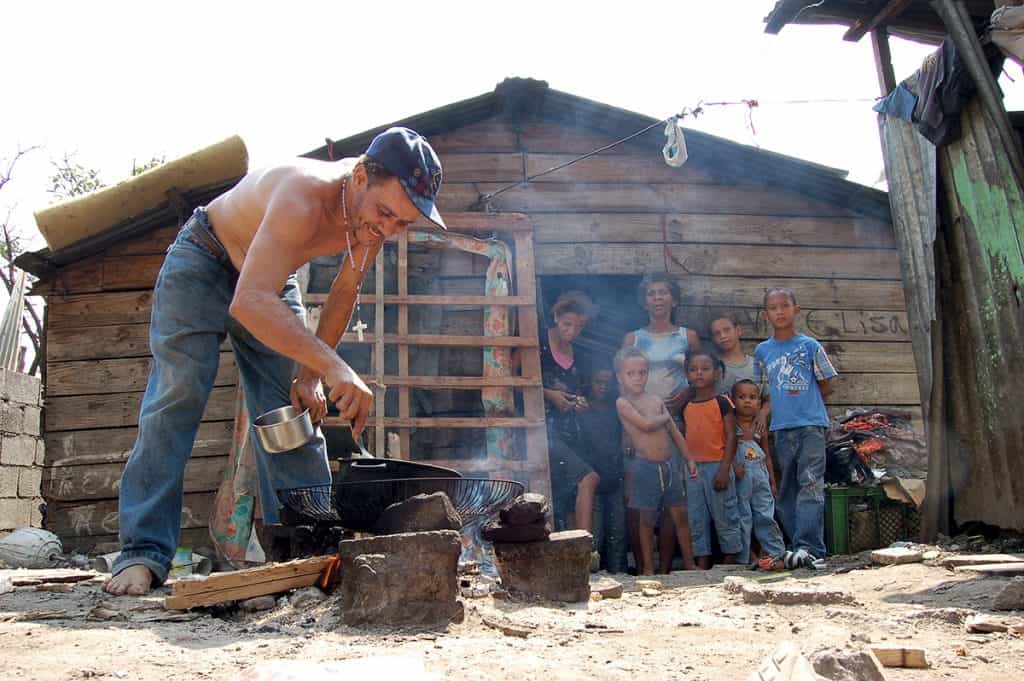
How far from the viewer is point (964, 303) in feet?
16.8

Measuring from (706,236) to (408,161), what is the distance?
454 cm

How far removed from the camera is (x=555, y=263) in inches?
264

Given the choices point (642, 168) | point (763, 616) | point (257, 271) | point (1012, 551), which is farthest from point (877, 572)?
point (642, 168)

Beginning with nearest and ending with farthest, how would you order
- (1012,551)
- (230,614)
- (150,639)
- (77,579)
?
(150,639)
(230,614)
(77,579)
(1012,551)

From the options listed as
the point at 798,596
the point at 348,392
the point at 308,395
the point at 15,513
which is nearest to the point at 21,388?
the point at 15,513

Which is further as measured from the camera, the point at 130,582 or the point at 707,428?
the point at 707,428

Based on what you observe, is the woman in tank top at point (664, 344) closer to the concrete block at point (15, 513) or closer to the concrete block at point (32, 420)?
the concrete block at point (15, 513)

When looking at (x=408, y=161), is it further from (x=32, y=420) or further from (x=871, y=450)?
(x=32, y=420)

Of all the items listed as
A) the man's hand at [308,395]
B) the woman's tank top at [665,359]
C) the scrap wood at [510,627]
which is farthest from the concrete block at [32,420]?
the scrap wood at [510,627]

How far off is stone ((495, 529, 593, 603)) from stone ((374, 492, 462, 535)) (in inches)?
13.3

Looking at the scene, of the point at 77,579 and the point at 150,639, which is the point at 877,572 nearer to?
the point at 150,639

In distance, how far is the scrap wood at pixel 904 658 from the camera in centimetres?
202

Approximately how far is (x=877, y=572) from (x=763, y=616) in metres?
1.51

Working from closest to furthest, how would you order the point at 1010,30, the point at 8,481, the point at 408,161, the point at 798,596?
the point at 408,161, the point at 798,596, the point at 1010,30, the point at 8,481
